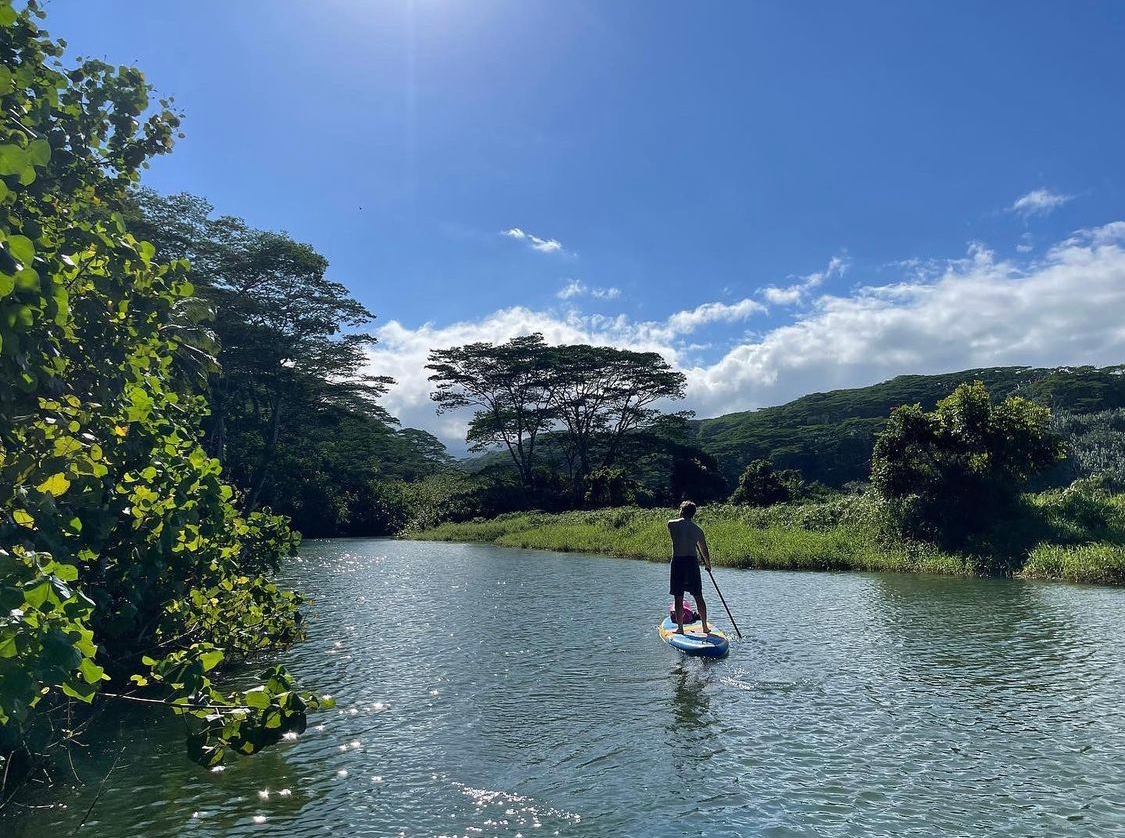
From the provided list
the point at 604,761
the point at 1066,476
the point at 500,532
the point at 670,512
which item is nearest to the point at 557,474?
the point at 500,532

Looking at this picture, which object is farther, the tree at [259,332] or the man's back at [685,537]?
the tree at [259,332]

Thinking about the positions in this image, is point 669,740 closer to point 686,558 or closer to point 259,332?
point 686,558

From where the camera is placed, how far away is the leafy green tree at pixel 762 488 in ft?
135

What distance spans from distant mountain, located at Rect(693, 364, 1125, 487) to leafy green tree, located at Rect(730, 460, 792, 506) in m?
15.4

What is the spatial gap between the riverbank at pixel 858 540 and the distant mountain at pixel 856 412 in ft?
83.9

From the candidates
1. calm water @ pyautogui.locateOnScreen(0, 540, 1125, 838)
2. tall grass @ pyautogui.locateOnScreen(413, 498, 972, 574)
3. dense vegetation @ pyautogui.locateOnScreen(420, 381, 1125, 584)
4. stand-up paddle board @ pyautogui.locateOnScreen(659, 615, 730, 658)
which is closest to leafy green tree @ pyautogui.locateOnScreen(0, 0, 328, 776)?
calm water @ pyautogui.locateOnScreen(0, 540, 1125, 838)

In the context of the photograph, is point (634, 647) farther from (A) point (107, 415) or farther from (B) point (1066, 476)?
(B) point (1066, 476)

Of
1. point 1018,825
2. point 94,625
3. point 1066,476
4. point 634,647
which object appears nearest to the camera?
point 1018,825

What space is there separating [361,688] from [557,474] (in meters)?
49.3

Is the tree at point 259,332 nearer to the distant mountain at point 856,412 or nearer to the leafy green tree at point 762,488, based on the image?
the leafy green tree at point 762,488

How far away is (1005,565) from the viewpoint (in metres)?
21.1

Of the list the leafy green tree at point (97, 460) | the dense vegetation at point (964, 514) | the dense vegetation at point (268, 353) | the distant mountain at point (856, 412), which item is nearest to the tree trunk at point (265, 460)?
the dense vegetation at point (268, 353)

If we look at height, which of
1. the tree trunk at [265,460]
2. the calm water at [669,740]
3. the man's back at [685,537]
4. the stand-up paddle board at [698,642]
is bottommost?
the calm water at [669,740]

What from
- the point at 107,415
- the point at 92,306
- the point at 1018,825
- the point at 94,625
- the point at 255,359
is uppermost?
the point at 255,359
